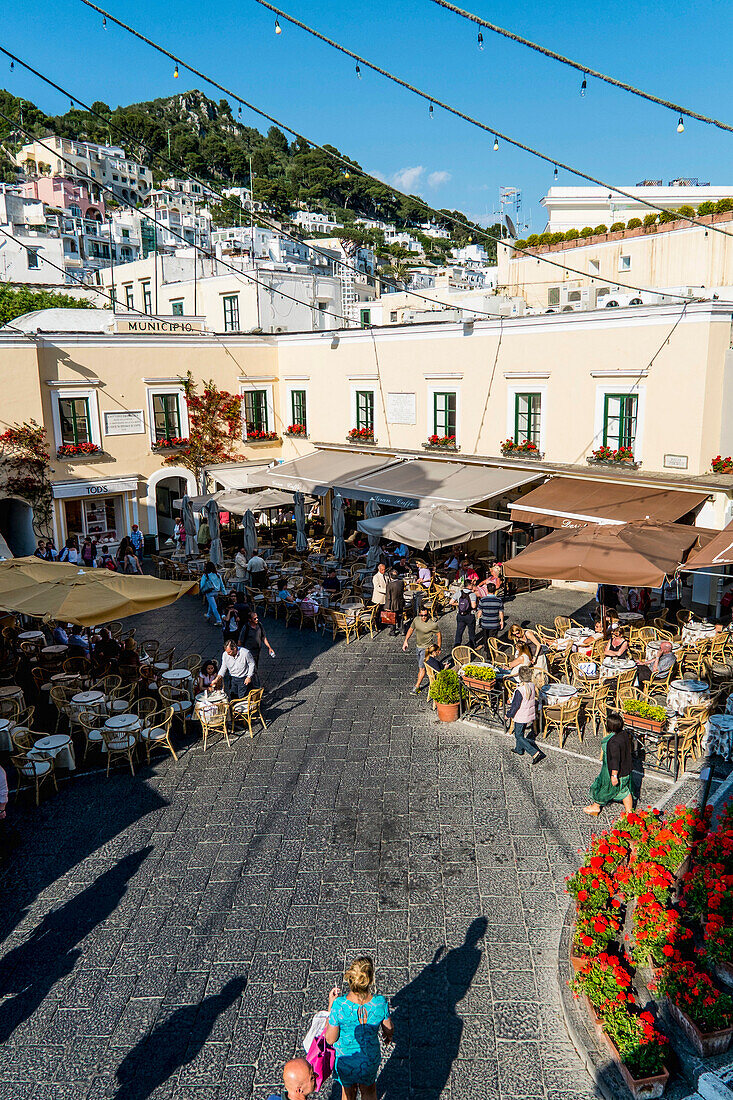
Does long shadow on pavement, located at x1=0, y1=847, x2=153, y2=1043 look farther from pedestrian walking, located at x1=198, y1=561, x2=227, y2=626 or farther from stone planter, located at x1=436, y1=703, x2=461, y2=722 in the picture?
pedestrian walking, located at x1=198, y1=561, x2=227, y2=626

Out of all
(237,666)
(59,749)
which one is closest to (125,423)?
(237,666)

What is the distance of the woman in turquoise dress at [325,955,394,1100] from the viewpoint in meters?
5.02

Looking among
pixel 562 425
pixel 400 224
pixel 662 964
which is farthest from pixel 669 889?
pixel 400 224

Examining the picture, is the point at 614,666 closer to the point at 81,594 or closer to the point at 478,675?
the point at 478,675

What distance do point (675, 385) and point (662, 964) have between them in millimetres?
12761

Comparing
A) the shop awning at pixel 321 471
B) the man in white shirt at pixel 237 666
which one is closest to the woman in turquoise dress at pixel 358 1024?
the man in white shirt at pixel 237 666

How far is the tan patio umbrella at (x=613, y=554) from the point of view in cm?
1208

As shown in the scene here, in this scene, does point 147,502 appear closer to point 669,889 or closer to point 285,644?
point 285,644

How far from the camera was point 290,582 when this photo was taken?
1873 centimetres

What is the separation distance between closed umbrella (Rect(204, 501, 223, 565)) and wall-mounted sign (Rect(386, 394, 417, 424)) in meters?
5.96

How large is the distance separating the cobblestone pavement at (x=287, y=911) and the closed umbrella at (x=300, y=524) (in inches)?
390

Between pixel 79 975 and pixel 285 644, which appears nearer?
pixel 79 975

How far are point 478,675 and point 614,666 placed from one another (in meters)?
2.35

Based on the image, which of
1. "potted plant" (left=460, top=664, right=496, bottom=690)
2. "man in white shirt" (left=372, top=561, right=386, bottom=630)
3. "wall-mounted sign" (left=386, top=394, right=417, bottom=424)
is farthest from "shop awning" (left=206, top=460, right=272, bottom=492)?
"potted plant" (left=460, top=664, right=496, bottom=690)
